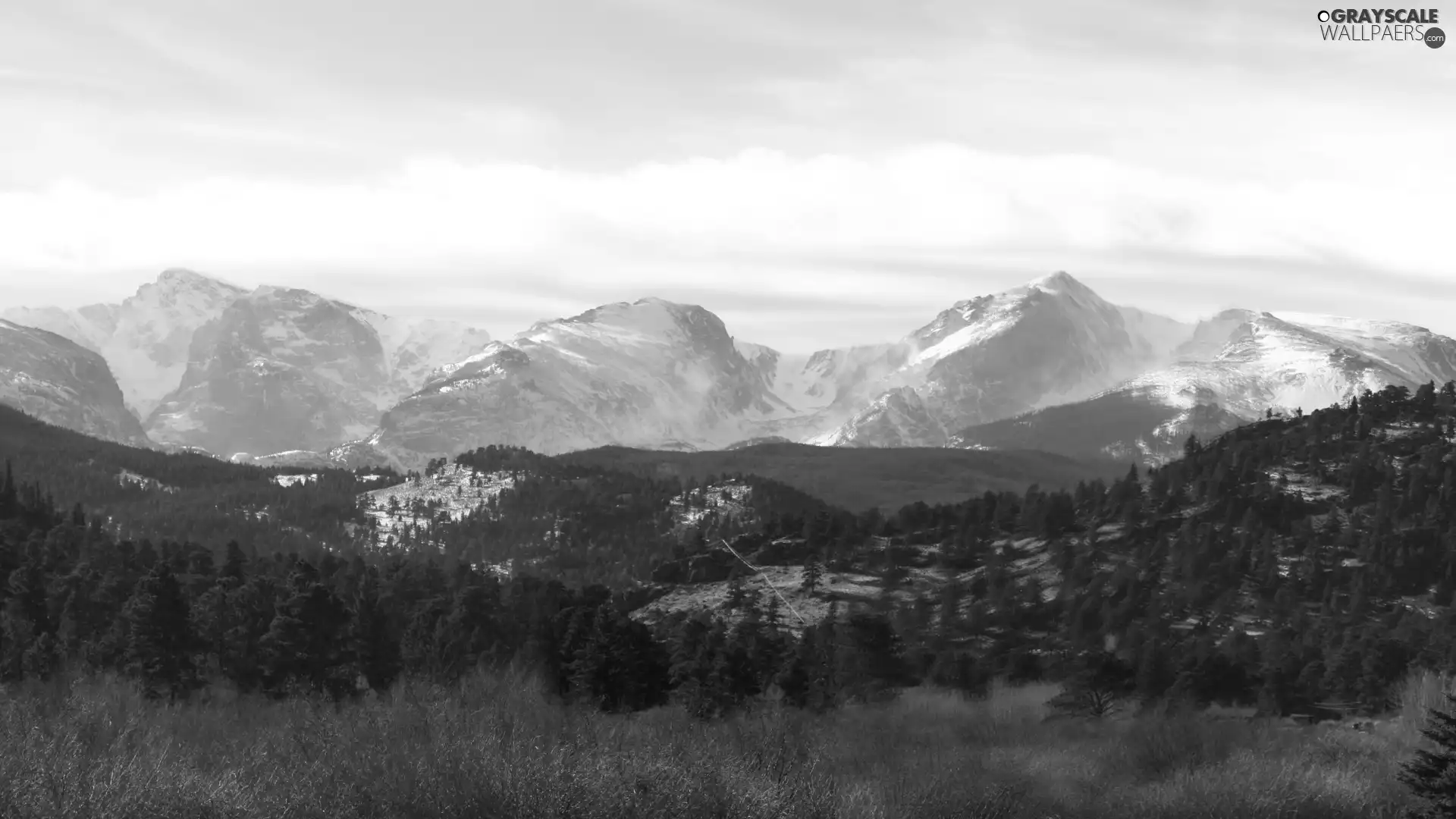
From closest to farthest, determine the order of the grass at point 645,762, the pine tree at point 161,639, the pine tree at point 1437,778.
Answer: the grass at point 645,762
the pine tree at point 1437,778
the pine tree at point 161,639

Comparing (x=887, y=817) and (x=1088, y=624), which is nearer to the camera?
(x=887, y=817)

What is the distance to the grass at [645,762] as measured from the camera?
70062 mm

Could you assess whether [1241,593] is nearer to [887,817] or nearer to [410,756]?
[887,817]

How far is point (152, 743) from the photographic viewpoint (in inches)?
3556

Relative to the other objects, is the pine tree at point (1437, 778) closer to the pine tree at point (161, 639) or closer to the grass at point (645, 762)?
the grass at point (645, 762)

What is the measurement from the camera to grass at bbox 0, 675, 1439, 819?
70062mm

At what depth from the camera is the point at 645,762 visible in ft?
256

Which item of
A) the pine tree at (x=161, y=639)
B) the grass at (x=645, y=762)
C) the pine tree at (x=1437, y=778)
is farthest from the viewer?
the pine tree at (x=161, y=639)

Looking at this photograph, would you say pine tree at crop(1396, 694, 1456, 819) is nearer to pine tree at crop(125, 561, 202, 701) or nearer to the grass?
the grass

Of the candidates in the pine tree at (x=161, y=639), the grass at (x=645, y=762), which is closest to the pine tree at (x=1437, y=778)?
the grass at (x=645, y=762)

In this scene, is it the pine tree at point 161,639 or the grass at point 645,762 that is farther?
the pine tree at point 161,639

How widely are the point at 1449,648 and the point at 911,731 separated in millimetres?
57945

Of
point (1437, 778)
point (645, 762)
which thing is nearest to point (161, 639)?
point (645, 762)

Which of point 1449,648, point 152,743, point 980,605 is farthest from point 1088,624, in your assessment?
point 152,743
